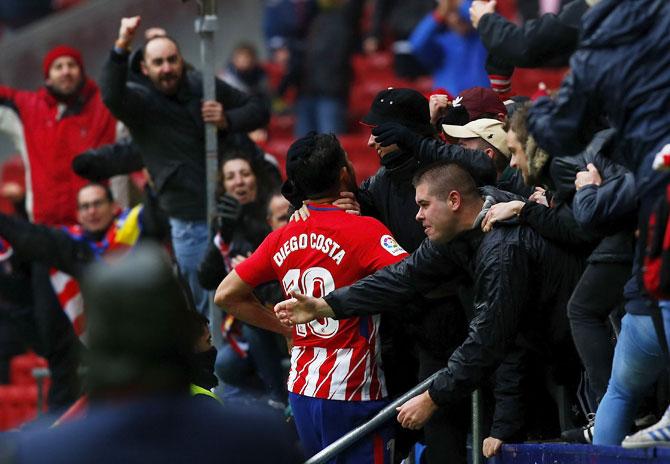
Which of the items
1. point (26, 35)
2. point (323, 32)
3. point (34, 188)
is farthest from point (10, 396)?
point (26, 35)

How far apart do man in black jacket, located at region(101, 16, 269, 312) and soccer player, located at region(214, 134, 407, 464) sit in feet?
8.84

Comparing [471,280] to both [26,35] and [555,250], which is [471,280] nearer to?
[555,250]

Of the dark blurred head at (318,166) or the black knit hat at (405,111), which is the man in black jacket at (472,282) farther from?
the black knit hat at (405,111)

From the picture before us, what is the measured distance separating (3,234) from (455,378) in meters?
5.32

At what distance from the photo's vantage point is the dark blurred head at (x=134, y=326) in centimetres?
313

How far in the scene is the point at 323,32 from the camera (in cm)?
1441

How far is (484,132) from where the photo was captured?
7.11 metres

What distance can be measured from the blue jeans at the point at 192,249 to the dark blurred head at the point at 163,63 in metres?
0.84

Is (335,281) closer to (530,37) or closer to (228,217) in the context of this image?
(530,37)

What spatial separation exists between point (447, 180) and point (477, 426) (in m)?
1.04

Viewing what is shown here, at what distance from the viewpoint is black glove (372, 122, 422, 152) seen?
21.8ft

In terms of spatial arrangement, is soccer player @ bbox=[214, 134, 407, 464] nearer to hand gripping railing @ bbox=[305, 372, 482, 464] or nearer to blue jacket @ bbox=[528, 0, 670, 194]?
hand gripping railing @ bbox=[305, 372, 482, 464]

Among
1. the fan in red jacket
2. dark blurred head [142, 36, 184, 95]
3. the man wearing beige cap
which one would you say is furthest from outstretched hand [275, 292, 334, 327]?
the fan in red jacket

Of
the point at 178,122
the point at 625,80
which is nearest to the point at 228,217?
the point at 178,122
